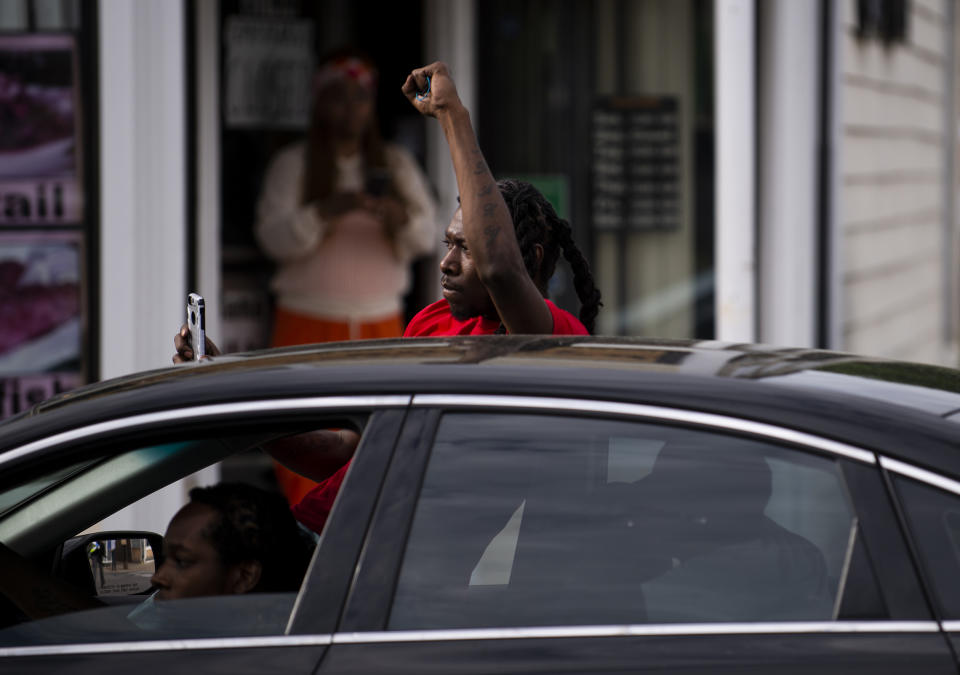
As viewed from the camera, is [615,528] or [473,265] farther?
[473,265]

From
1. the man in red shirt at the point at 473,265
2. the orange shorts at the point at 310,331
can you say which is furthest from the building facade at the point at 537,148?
the man in red shirt at the point at 473,265

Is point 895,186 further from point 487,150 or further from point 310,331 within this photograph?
point 310,331

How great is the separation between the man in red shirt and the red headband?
3291 millimetres

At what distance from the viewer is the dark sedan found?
6.65ft

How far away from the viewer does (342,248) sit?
6672 mm

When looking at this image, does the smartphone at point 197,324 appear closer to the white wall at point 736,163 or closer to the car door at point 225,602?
the car door at point 225,602

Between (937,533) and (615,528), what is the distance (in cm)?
48

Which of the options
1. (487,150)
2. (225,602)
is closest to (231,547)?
(225,602)

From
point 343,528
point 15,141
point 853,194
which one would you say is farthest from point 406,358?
point 853,194

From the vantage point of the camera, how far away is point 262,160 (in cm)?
686

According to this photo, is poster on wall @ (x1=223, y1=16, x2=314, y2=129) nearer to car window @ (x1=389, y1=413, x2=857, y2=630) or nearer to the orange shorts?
the orange shorts

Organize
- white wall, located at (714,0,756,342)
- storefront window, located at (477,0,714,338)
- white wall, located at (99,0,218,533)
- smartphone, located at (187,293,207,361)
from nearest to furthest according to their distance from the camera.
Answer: smartphone, located at (187,293,207,361)
white wall, located at (714,0,756,342)
white wall, located at (99,0,218,533)
storefront window, located at (477,0,714,338)

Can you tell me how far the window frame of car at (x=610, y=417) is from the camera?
6.57 feet

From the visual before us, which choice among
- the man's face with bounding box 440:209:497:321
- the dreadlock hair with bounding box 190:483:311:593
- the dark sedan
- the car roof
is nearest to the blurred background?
the man's face with bounding box 440:209:497:321
